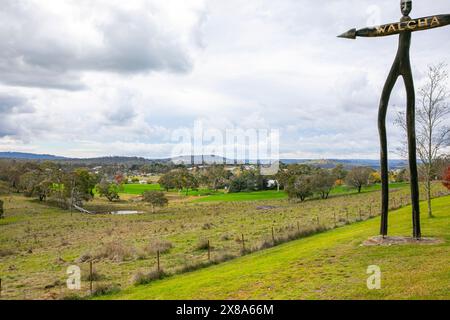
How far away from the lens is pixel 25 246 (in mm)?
36000

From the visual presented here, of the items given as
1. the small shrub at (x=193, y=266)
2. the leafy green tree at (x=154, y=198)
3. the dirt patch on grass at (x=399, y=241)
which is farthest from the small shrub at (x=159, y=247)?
the leafy green tree at (x=154, y=198)

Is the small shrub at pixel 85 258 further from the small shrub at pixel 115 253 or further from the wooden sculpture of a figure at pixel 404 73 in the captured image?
the wooden sculpture of a figure at pixel 404 73

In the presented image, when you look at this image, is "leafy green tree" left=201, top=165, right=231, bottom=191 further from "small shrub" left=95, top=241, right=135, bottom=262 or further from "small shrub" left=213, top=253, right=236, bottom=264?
"small shrub" left=213, top=253, right=236, bottom=264

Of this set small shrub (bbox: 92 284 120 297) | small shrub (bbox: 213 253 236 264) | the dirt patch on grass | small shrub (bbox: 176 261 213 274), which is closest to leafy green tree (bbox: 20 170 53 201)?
small shrub (bbox: 213 253 236 264)

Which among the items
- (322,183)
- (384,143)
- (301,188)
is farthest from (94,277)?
(322,183)

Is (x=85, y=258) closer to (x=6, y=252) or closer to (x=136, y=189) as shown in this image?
(x=6, y=252)

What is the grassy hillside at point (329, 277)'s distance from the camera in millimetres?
10781

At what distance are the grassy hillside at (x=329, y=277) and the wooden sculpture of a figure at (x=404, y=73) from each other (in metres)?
2.40

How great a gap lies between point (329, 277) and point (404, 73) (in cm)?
874

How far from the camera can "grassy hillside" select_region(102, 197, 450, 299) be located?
35.4ft

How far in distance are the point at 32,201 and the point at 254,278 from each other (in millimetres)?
82337

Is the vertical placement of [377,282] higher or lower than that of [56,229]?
higher
